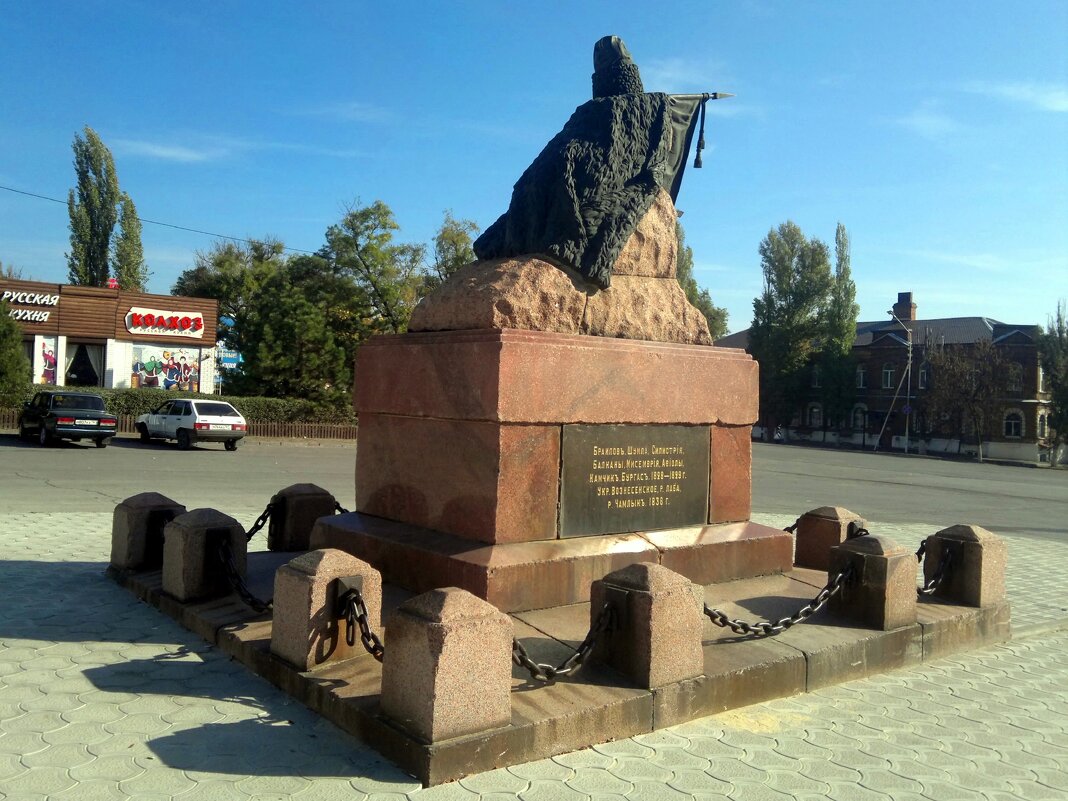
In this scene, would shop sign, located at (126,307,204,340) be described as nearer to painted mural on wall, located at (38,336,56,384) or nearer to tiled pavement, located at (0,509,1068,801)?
painted mural on wall, located at (38,336,56,384)

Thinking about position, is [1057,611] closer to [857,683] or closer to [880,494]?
[857,683]

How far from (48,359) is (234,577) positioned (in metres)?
37.2

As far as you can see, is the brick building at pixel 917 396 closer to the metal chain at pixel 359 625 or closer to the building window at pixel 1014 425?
the building window at pixel 1014 425

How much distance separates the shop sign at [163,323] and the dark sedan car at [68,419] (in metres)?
13.6

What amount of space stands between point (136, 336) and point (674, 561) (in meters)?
38.1

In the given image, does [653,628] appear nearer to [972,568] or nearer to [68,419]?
[972,568]

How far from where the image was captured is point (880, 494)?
20.3 meters

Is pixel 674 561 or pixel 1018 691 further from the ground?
pixel 674 561

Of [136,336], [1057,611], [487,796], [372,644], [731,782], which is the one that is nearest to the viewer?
[487,796]

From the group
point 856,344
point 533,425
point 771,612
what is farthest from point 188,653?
point 856,344

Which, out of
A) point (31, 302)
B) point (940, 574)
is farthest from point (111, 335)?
point (940, 574)

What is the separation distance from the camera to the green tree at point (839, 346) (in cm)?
6134

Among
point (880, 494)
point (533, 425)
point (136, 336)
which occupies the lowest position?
point (880, 494)

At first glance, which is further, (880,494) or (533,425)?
(880,494)
